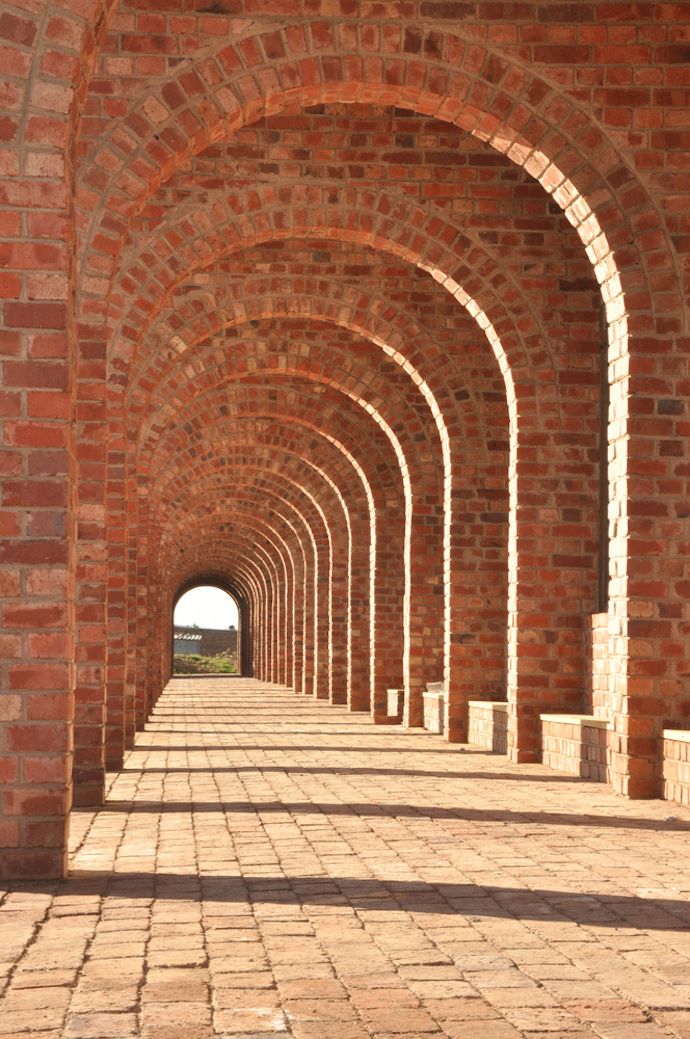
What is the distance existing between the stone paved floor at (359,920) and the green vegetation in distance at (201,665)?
2326 inches

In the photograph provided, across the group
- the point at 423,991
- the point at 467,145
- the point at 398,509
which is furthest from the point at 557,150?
the point at 398,509

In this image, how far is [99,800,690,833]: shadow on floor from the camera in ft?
28.3

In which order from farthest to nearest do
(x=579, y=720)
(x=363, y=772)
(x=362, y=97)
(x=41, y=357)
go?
(x=363, y=772) < (x=579, y=720) < (x=362, y=97) < (x=41, y=357)

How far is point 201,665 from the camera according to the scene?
238ft

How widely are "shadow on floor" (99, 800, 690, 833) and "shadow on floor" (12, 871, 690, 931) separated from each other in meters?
2.40

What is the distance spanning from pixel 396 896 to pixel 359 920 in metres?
0.56

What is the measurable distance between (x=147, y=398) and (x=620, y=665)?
779cm

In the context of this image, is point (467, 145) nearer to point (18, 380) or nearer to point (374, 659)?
point (18, 380)

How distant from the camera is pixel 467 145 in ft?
44.4

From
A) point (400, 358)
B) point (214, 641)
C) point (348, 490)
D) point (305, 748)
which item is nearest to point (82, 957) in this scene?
point (305, 748)

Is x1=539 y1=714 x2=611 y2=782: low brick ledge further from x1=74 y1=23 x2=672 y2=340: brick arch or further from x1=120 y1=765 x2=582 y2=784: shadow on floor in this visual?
x1=74 y1=23 x2=672 y2=340: brick arch

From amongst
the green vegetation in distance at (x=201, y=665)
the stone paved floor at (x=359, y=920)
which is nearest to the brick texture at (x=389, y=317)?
the stone paved floor at (x=359, y=920)

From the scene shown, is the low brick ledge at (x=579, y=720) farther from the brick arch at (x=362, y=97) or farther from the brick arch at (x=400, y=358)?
the brick arch at (x=362, y=97)

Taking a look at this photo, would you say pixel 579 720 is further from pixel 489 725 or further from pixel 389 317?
pixel 389 317
